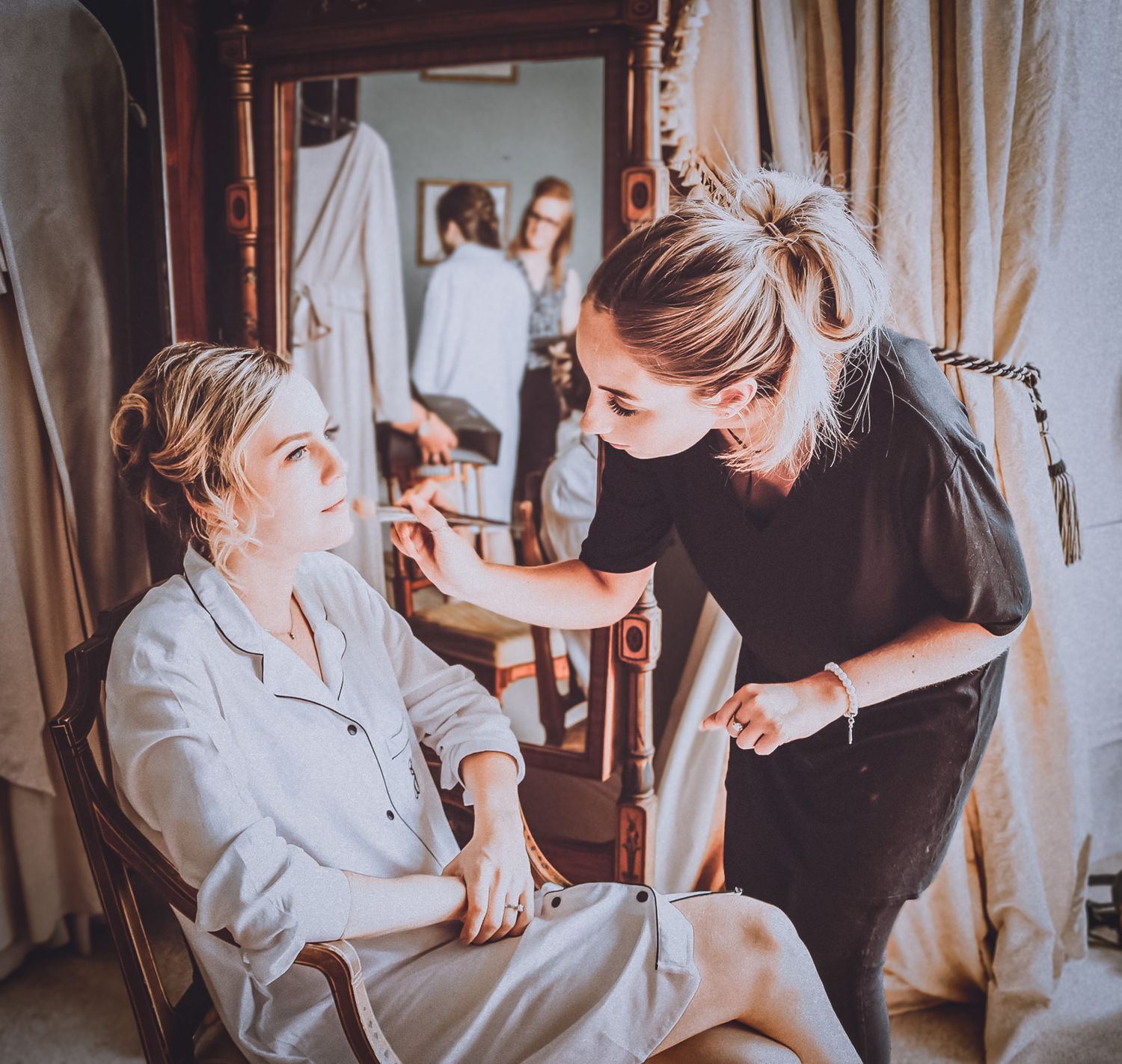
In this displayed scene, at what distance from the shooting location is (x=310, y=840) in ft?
3.42

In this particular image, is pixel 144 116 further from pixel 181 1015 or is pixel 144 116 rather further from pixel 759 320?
pixel 181 1015

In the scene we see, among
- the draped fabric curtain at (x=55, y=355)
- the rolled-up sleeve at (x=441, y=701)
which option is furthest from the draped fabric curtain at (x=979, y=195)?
the draped fabric curtain at (x=55, y=355)

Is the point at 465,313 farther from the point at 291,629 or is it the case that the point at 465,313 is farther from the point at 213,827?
the point at 213,827

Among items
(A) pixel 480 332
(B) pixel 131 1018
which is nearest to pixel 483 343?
(A) pixel 480 332

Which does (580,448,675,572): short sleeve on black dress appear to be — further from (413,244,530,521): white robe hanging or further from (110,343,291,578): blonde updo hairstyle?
(110,343,291,578): blonde updo hairstyle

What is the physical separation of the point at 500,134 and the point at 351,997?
1179 mm

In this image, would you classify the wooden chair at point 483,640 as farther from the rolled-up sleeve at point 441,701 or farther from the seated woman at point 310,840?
the seated woman at point 310,840

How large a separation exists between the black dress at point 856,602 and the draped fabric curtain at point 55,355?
2.60 feet

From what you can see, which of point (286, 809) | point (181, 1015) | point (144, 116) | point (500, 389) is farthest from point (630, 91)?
point (181, 1015)

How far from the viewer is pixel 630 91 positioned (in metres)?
1.21

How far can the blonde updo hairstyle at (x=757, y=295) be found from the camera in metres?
0.93

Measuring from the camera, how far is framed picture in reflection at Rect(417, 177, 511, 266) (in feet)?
4.27

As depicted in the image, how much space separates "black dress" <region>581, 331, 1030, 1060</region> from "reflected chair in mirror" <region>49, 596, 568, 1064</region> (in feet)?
1.20

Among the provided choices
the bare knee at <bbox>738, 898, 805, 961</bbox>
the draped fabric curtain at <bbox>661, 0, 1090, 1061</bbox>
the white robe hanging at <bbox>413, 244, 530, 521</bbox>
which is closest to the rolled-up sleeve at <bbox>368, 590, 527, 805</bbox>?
the white robe hanging at <bbox>413, 244, 530, 521</bbox>
